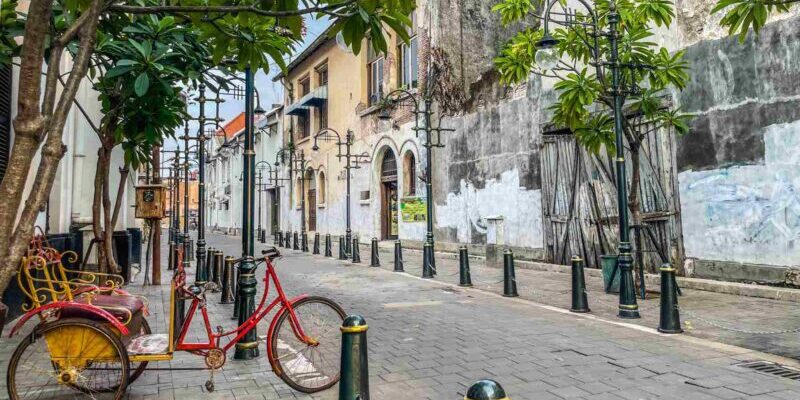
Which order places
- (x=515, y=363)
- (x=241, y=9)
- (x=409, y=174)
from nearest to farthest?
(x=241, y=9)
(x=515, y=363)
(x=409, y=174)

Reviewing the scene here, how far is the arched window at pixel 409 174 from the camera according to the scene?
2098 centimetres

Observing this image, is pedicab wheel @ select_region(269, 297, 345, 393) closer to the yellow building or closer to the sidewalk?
the sidewalk

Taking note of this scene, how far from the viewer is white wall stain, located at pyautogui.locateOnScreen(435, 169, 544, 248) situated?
14746 millimetres

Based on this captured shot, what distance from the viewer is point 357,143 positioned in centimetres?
2550

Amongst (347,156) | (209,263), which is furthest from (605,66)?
(347,156)

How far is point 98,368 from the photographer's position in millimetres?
4082

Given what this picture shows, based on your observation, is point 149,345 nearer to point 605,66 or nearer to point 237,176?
point 605,66

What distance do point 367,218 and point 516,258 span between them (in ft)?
34.6

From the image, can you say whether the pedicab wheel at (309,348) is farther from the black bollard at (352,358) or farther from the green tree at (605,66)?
the green tree at (605,66)

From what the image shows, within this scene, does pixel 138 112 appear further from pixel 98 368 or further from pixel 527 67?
pixel 527 67

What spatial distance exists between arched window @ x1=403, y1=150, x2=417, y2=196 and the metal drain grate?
16.2 m

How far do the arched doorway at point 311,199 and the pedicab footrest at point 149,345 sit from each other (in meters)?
26.6

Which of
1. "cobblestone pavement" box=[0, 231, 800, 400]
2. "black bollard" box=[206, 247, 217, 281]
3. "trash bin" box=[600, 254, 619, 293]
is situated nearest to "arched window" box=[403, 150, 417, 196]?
"black bollard" box=[206, 247, 217, 281]

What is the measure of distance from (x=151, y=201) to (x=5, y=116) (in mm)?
3753
